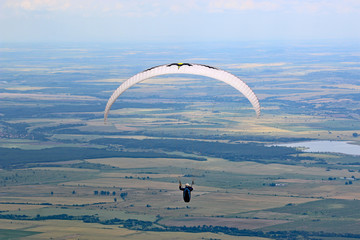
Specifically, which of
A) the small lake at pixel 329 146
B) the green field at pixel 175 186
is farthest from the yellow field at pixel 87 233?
the small lake at pixel 329 146

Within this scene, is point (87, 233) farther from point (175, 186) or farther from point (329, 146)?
point (329, 146)

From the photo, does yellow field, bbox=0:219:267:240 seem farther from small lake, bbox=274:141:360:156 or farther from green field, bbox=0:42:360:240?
small lake, bbox=274:141:360:156

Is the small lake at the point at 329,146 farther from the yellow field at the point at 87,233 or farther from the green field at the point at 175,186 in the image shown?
the yellow field at the point at 87,233

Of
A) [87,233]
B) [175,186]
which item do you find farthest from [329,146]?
[87,233]

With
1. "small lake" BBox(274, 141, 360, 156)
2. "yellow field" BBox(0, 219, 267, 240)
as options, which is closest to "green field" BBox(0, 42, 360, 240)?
"yellow field" BBox(0, 219, 267, 240)

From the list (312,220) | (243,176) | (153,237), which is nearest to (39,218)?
(153,237)

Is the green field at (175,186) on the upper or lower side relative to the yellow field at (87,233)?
upper

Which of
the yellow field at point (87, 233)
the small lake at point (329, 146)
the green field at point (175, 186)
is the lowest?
the yellow field at point (87, 233)

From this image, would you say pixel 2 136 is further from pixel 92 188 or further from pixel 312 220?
pixel 312 220

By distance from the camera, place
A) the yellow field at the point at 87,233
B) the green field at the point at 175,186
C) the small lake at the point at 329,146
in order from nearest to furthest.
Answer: the yellow field at the point at 87,233 < the green field at the point at 175,186 < the small lake at the point at 329,146
